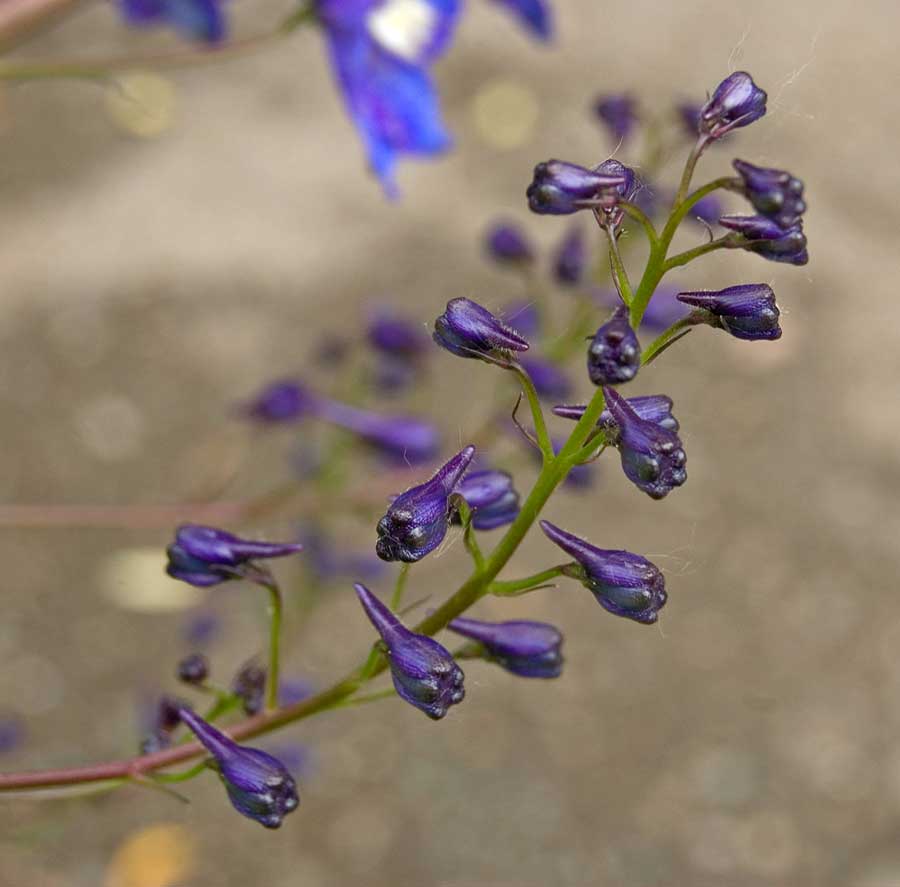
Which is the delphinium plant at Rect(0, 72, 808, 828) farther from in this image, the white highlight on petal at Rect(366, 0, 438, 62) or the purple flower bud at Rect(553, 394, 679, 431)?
the white highlight on petal at Rect(366, 0, 438, 62)

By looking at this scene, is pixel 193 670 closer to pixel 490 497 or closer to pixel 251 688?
pixel 251 688

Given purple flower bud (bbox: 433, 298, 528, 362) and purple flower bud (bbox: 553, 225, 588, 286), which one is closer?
purple flower bud (bbox: 433, 298, 528, 362)

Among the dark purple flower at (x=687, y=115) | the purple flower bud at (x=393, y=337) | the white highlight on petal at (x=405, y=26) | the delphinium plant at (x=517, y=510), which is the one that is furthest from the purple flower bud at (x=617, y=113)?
the delphinium plant at (x=517, y=510)

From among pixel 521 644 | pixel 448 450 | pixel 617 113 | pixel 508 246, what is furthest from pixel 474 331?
pixel 448 450

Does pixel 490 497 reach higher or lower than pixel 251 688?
higher

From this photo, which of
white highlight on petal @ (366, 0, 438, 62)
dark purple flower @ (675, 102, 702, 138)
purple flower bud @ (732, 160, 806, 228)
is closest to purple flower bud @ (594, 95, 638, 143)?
dark purple flower @ (675, 102, 702, 138)

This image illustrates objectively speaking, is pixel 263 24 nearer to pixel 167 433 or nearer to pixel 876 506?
pixel 167 433
